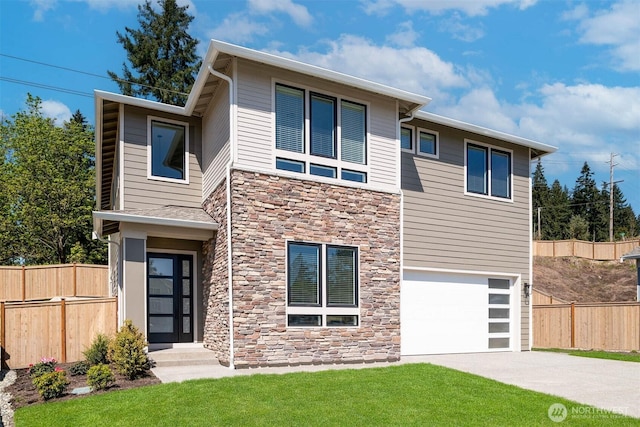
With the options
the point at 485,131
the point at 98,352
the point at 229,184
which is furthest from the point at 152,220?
the point at 485,131

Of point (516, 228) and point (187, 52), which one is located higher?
point (187, 52)

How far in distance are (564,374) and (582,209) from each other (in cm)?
4991

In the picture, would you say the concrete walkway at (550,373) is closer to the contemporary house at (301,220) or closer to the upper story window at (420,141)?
the contemporary house at (301,220)

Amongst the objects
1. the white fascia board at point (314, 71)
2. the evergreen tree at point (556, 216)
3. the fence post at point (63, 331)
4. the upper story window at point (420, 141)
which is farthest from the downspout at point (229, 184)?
the evergreen tree at point (556, 216)

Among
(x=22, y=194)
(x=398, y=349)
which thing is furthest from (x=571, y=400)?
(x=22, y=194)

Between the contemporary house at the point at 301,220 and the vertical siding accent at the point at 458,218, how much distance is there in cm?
4

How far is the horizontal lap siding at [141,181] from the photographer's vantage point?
1141cm

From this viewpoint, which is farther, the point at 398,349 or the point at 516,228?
the point at 516,228

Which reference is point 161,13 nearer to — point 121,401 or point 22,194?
point 22,194

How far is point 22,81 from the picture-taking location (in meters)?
23.0

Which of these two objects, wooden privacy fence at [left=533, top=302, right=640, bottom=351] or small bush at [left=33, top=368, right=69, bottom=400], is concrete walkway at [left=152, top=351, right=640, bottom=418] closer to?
small bush at [left=33, top=368, right=69, bottom=400]

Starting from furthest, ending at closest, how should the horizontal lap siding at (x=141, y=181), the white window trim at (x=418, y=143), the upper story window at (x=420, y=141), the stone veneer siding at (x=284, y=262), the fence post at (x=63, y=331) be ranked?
the white window trim at (x=418, y=143) → the upper story window at (x=420, y=141) → the horizontal lap siding at (x=141, y=181) → the fence post at (x=63, y=331) → the stone veneer siding at (x=284, y=262)

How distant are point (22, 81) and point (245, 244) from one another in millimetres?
18584

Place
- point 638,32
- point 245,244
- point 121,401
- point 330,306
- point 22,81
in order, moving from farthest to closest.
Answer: point 22,81
point 638,32
point 330,306
point 245,244
point 121,401
